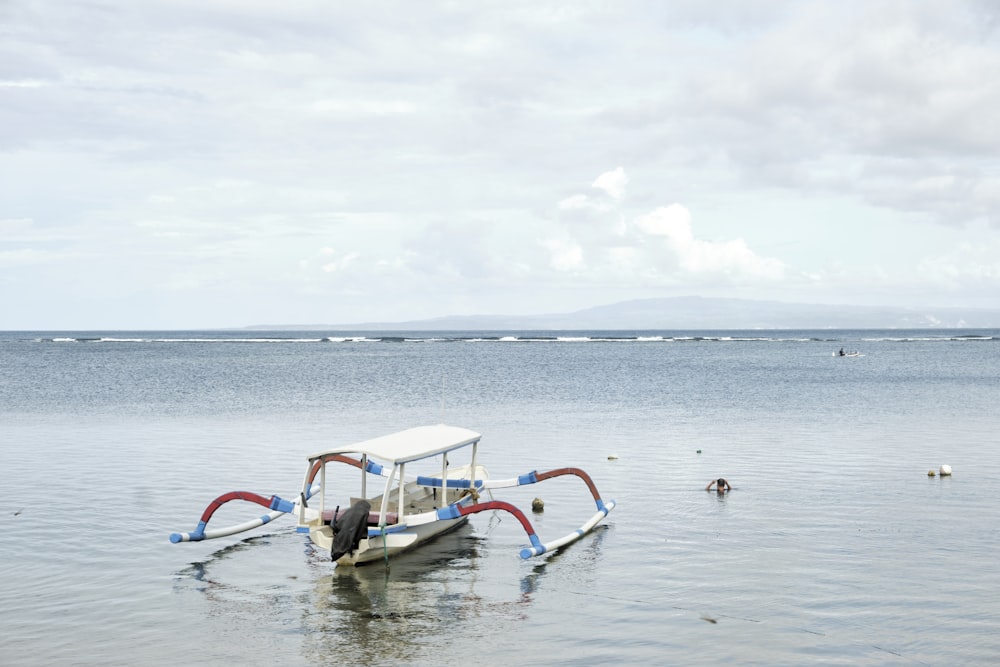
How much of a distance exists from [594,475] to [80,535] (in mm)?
15697

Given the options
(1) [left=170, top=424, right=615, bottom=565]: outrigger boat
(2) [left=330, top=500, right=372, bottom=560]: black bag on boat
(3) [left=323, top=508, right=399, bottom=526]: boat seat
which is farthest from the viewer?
(3) [left=323, top=508, right=399, bottom=526]: boat seat

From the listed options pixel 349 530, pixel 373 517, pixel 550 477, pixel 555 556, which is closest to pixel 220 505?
pixel 373 517

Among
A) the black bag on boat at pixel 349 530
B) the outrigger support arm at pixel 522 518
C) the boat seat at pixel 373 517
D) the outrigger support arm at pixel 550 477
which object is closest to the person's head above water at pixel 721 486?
the outrigger support arm at pixel 550 477

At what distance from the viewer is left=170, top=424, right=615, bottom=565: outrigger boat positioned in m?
21.3

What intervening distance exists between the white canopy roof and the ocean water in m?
2.31

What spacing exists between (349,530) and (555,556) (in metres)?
4.80

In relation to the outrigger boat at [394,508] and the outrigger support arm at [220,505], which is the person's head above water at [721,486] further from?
the outrigger support arm at [220,505]

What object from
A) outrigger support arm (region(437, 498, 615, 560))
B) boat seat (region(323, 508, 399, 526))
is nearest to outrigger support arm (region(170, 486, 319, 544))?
boat seat (region(323, 508, 399, 526))

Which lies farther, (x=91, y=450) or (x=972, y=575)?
(x=91, y=450)

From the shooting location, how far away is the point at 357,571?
21.0 m

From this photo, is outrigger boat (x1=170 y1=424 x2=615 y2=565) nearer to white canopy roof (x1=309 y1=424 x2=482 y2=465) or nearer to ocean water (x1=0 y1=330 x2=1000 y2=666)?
white canopy roof (x1=309 y1=424 x2=482 y2=465)

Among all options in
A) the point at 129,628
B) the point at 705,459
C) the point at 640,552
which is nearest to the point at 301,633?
the point at 129,628

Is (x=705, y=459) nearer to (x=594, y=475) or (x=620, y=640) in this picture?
(x=594, y=475)

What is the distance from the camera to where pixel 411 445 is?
24.2 m
